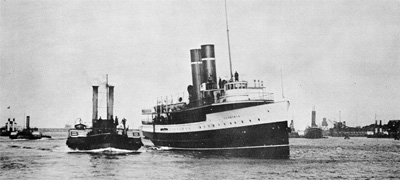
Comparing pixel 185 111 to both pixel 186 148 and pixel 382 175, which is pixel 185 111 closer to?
pixel 186 148

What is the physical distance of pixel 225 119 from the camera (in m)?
37.7

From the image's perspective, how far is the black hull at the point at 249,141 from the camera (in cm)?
3509

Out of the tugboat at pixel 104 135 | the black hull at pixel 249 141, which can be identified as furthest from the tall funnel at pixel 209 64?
the tugboat at pixel 104 135

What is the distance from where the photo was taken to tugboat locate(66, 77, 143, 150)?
133 feet

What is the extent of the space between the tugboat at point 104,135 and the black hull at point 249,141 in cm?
633

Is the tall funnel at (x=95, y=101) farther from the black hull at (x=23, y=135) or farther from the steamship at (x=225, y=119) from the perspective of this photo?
the black hull at (x=23, y=135)

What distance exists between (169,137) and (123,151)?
7230 mm

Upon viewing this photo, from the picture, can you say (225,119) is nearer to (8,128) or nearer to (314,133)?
(314,133)

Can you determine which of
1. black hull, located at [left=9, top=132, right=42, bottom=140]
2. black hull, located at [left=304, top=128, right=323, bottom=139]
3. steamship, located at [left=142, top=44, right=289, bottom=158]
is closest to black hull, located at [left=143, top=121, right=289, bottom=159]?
steamship, located at [left=142, top=44, right=289, bottom=158]

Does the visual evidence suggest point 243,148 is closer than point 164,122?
Yes

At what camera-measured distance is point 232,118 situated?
121 feet

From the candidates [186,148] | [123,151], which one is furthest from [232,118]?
[123,151]

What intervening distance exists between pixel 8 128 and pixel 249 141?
105658 mm

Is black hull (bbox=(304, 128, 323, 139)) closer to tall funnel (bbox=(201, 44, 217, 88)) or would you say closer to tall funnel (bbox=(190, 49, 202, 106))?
tall funnel (bbox=(190, 49, 202, 106))
